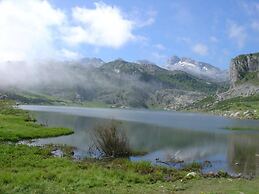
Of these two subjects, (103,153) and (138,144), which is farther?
(138,144)

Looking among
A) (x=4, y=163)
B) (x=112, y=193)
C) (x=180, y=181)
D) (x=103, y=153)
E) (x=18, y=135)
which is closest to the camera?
(x=112, y=193)

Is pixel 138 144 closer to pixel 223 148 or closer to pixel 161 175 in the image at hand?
pixel 223 148

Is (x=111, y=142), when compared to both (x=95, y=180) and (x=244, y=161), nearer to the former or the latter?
(x=244, y=161)

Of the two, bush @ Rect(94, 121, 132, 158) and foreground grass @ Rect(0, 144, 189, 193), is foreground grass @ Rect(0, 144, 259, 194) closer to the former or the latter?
foreground grass @ Rect(0, 144, 189, 193)

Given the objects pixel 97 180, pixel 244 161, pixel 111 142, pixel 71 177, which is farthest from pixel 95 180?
pixel 244 161

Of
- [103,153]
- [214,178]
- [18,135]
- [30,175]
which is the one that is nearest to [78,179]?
[30,175]

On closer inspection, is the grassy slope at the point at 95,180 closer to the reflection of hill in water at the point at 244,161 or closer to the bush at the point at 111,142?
the reflection of hill in water at the point at 244,161

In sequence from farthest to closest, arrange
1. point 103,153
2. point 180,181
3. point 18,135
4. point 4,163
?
point 18,135, point 103,153, point 4,163, point 180,181

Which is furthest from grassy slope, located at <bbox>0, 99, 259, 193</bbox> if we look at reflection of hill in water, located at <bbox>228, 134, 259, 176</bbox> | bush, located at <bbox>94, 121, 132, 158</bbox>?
bush, located at <bbox>94, 121, 132, 158</bbox>

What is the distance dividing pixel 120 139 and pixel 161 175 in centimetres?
2037

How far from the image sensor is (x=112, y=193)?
85.1 ft

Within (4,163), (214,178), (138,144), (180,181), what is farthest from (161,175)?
(138,144)

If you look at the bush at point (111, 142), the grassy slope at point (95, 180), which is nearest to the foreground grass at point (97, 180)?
the grassy slope at point (95, 180)

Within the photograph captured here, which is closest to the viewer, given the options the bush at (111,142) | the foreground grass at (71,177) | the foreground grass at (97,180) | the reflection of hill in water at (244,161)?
the foreground grass at (71,177)
